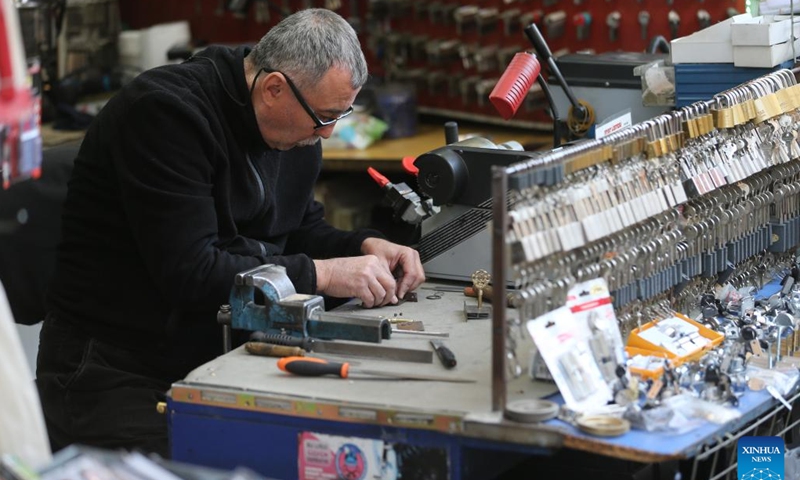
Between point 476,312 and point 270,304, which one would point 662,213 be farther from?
point 270,304

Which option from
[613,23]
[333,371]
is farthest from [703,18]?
[333,371]

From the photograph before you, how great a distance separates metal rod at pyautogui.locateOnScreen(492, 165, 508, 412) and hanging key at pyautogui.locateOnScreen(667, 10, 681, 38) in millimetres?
2968

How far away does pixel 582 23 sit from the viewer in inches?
200

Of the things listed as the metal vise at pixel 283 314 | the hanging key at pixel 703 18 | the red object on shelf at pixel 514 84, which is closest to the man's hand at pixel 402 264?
the metal vise at pixel 283 314

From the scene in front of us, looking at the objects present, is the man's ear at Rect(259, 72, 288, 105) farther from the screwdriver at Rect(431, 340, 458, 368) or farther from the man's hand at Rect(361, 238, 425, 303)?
the screwdriver at Rect(431, 340, 458, 368)

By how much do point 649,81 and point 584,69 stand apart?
228 millimetres

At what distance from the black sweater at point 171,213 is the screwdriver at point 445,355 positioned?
1.31ft

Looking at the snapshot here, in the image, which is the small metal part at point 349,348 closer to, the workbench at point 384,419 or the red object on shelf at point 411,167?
the workbench at point 384,419

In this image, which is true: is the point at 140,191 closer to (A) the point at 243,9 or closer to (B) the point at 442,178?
(B) the point at 442,178

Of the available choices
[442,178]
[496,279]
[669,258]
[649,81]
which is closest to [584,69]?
[649,81]

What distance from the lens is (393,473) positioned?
88.4 inches

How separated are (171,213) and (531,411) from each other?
0.93m

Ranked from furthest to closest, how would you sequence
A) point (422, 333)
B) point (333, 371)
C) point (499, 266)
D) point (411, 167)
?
point (411, 167) < point (422, 333) < point (333, 371) < point (499, 266)

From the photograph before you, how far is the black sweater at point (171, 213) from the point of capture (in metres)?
2.65
